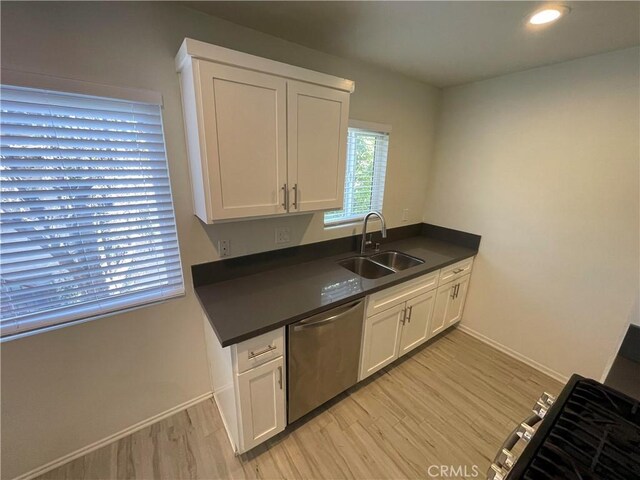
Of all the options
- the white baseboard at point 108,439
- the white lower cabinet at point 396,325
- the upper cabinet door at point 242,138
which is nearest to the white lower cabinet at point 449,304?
the white lower cabinet at point 396,325

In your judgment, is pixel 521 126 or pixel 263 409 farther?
pixel 521 126

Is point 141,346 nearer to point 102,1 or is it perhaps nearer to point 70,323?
point 70,323

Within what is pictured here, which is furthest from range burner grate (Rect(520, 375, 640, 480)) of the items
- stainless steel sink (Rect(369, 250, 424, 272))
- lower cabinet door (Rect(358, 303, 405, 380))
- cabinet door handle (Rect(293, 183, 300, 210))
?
stainless steel sink (Rect(369, 250, 424, 272))

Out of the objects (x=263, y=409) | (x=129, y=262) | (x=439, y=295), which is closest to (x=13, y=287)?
(x=129, y=262)

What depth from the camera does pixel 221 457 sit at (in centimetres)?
146

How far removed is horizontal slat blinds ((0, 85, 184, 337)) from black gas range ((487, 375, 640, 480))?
168 cm

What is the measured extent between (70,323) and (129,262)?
0.39m

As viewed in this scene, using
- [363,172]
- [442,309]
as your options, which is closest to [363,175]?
[363,172]

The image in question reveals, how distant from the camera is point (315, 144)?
1.48 meters

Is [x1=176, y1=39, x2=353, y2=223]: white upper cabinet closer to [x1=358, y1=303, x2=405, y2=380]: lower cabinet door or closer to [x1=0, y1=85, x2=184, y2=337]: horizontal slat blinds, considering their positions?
[x1=0, y1=85, x2=184, y2=337]: horizontal slat blinds

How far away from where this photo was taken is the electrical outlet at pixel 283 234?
5.94ft

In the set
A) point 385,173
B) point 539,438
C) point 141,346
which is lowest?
point 141,346

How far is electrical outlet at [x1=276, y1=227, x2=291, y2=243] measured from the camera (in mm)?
1810

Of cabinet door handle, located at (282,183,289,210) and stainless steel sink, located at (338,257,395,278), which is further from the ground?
cabinet door handle, located at (282,183,289,210)
